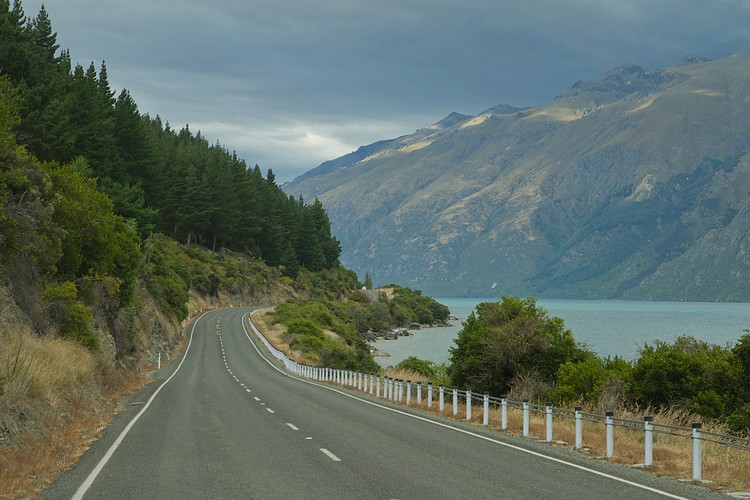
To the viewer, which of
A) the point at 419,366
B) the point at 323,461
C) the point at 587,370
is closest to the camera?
the point at 323,461

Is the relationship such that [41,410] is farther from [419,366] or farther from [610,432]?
[419,366]

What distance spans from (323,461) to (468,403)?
9657 millimetres

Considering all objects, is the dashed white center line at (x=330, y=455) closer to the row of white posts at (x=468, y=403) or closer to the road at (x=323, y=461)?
the road at (x=323, y=461)

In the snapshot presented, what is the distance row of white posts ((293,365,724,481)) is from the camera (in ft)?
44.2

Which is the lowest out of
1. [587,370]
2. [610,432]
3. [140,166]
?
[587,370]

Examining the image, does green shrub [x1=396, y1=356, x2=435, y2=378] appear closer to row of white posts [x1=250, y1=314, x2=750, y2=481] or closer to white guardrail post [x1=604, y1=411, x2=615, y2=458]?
row of white posts [x1=250, y1=314, x2=750, y2=481]

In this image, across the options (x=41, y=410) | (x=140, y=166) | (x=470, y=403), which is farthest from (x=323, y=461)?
(x=140, y=166)

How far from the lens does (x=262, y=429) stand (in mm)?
18578

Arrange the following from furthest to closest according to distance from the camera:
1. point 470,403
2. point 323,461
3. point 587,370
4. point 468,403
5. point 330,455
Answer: point 587,370 → point 470,403 → point 468,403 → point 330,455 → point 323,461

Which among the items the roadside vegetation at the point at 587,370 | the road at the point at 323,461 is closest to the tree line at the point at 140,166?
the road at the point at 323,461

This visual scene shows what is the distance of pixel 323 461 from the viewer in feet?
43.9

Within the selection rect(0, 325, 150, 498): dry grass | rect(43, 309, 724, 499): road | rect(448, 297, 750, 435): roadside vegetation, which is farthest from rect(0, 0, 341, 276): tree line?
rect(448, 297, 750, 435): roadside vegetation

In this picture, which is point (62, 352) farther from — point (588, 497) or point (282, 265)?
point (282, 265)

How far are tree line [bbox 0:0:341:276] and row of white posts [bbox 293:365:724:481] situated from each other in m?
18.0
